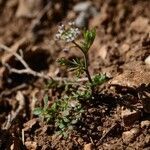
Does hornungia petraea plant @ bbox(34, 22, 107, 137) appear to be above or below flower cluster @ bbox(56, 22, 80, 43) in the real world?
below

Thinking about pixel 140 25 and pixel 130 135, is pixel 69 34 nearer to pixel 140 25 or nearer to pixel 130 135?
pixel 130 135

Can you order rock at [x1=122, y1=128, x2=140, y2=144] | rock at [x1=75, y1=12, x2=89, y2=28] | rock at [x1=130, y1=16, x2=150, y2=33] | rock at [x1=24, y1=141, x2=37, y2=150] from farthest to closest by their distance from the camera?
rock at [x1=75, y1=12, x2=89, y2=28] → rock at [x1=130, y1=16, x2=150, y2=33] → rock at [x1=24, y1=141, x2=37, y2=150] → rock at [x1=122, y1=128, x2=140, y2=144]

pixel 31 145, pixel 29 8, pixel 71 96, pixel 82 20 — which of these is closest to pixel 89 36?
pixel 71 96

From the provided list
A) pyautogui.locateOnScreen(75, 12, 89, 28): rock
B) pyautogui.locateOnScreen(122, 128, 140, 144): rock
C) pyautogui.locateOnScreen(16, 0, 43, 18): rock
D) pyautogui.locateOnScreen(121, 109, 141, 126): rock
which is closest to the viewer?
pyautogui.locateOnScreen(122, 128, 140, 144): rock

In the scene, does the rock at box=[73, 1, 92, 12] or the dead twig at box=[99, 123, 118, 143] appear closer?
the dead twig at box=[99, 123, 118, 143]

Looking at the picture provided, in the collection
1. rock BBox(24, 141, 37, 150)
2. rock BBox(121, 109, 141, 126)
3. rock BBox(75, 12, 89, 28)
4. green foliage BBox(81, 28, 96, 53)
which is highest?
rock BBox(75, 12, 89, 28)

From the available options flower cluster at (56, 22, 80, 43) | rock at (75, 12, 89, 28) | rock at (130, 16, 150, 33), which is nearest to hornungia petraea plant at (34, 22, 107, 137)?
flower cluster at (56, 22, 80, 43)

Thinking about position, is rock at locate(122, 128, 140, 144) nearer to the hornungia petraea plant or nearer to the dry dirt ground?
the dry dirt ground
